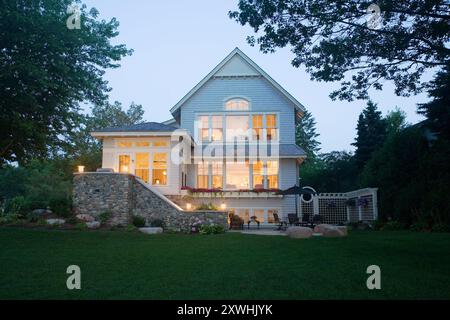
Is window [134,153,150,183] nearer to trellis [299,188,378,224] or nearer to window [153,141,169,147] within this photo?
window [153,141,169,147]

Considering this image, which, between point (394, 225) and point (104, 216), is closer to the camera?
point (104, 216)

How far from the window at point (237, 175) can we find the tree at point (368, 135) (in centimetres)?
1285

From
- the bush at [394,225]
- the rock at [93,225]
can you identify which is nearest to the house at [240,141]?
the bush at [394,225]

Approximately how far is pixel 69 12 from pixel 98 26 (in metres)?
1.57

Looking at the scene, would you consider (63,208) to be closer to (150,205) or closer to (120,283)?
(150,205)

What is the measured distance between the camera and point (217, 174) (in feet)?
72.2

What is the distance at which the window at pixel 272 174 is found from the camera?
71.6ft

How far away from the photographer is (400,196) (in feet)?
55.6

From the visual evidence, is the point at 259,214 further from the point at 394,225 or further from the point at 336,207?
the point at 394,225

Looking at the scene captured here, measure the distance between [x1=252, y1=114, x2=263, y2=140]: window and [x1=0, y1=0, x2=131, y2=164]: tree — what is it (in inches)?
383

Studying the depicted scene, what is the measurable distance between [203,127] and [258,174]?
454cm

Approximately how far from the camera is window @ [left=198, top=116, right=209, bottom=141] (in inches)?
883

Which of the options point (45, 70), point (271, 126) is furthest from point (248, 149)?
point (45, 70)

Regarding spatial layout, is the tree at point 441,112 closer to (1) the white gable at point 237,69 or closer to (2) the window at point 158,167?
(1) the white gable at point 237,69
